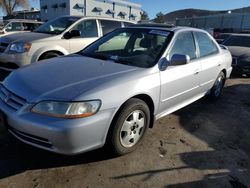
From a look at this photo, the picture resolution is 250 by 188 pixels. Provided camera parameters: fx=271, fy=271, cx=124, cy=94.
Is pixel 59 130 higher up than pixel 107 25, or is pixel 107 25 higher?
pixel 107 25

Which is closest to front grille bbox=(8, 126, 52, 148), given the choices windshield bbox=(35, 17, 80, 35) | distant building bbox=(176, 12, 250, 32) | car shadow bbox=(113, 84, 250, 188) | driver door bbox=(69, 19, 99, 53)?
car shadow bbox=(113, 84, 250, 188)

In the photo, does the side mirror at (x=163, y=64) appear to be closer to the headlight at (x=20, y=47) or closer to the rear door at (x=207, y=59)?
the rear door at (x=207, y=59)

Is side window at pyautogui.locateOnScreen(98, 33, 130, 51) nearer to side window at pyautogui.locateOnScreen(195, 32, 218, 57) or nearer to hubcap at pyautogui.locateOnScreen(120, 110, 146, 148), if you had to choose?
side window at pyautogui.locateOnScreen(195, 32, 218, 57)

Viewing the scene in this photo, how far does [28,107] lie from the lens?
285cm

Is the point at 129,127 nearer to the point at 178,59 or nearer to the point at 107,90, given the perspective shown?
the point at 107,90

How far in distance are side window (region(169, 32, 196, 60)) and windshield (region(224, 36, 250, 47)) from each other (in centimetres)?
640

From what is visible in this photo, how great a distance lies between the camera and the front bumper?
272cm

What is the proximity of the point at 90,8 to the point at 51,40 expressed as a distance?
47711 millimetres

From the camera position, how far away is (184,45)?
4.43 metres

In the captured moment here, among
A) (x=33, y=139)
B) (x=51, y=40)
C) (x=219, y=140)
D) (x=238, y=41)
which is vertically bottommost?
(x=219, y=140)

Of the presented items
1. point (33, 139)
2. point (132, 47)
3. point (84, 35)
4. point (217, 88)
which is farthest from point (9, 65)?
point (217, 88)

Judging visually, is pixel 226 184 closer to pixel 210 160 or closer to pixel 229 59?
pixel 210 160

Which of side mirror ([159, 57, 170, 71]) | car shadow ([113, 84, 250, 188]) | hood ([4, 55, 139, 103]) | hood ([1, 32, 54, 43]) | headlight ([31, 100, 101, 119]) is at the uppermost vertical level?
hood ([1, 32, 54, 43])

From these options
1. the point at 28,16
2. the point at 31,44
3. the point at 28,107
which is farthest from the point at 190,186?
the point at 28,16
